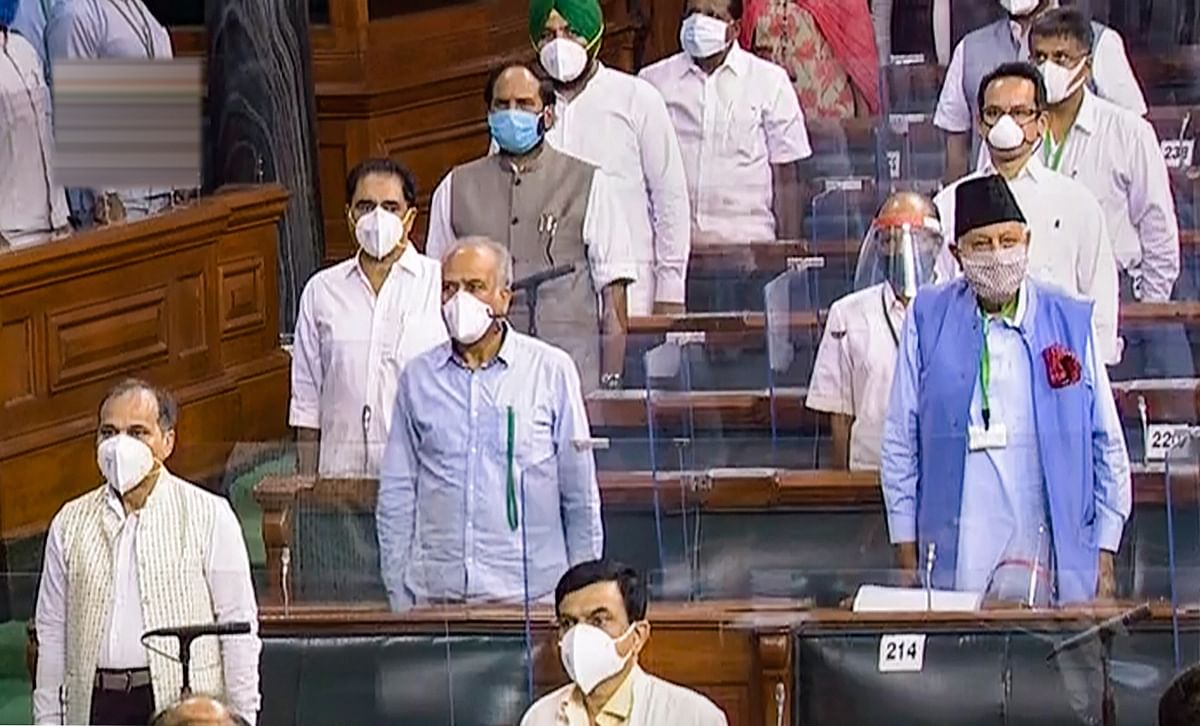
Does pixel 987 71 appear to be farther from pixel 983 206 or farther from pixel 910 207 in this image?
pixel 983 206

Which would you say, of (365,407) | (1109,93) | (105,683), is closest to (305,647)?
(105,683)

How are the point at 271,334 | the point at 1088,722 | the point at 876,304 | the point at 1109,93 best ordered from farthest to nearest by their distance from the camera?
the point at 271,334 < the point at 1109,93 < the point at 876,304 < the point at 1088,722

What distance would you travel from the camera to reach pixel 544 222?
868cm

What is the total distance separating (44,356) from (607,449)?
2508 mm

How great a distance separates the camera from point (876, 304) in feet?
26.3

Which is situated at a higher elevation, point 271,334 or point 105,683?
point 271,334

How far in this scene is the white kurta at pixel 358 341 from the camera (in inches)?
324

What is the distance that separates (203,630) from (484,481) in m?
0.82

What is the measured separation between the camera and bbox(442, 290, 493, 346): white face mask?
7.47m

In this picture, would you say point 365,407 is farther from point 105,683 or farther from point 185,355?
point 185,355

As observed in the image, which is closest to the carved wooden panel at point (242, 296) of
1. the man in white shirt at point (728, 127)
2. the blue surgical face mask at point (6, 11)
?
the blue surgical face mask at point (6, 11)

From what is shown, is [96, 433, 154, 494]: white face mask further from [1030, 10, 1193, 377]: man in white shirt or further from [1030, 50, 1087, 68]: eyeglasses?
[1030, 50, 1087, 68]: eyeglasses

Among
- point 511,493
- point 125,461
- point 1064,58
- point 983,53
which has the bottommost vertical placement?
point 511,493

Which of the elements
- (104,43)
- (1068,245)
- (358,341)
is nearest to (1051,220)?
(1068,245)
